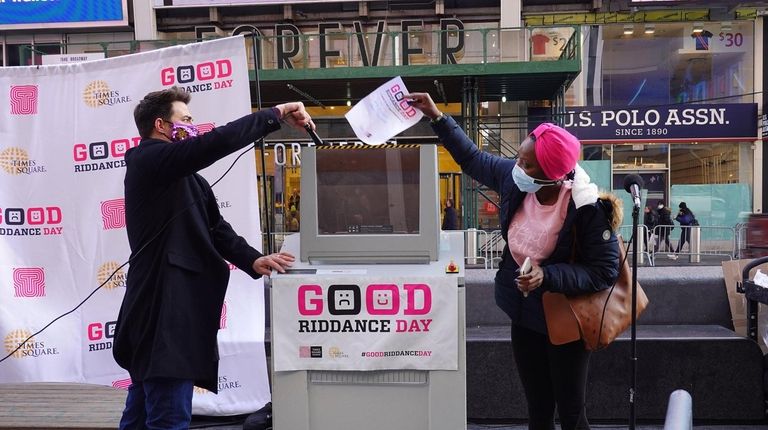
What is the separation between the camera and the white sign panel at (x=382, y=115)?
2691 millimetres

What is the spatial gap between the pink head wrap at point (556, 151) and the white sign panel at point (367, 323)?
0.61 m

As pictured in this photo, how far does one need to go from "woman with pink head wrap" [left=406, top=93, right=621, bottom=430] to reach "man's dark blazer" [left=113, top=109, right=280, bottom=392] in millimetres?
1016

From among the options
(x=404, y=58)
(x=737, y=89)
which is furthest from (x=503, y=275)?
(x=737, y=89)

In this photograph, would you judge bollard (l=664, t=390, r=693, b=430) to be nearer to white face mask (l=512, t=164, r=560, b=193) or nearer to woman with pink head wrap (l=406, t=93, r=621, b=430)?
woman with pink head wrap (l=406, t=93, r=621, b=430)

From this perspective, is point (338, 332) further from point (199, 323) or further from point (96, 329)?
point (96, 329)

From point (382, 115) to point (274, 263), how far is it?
31.4 inches

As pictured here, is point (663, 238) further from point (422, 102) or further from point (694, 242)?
point (422, 102)

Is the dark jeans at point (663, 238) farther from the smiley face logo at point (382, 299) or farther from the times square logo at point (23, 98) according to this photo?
the times square logo at point (23, 98)

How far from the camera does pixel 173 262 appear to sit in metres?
2.44

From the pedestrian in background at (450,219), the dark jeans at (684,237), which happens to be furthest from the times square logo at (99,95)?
the dark jeans at (684,237)

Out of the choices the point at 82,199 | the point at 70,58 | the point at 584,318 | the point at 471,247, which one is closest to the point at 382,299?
the point at 584,318

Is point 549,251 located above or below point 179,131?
Result: below

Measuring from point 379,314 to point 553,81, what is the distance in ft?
42.0

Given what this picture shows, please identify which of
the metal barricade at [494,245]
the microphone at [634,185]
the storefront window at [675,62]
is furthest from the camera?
the storefront window at [675,62]
